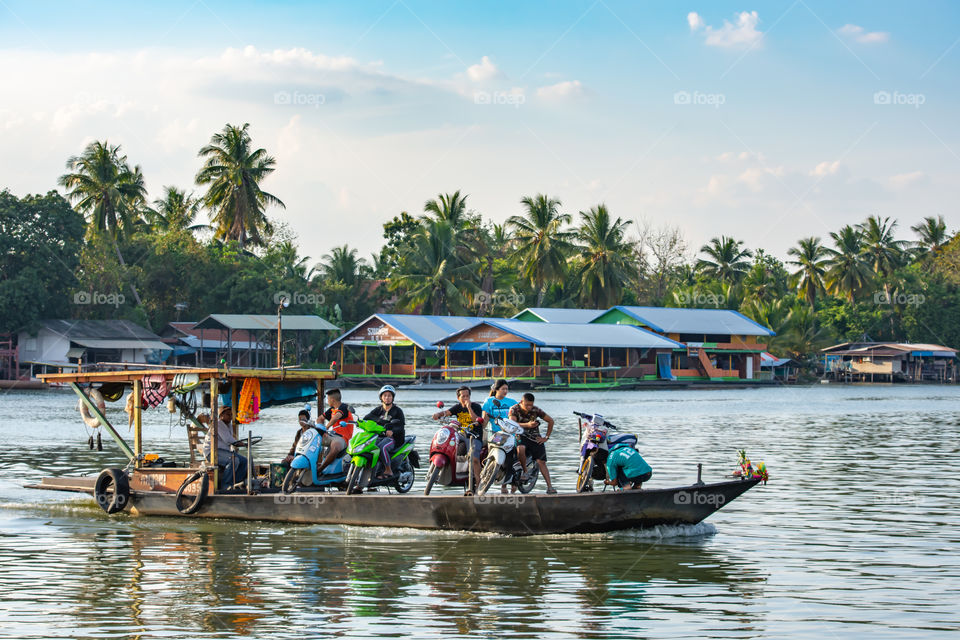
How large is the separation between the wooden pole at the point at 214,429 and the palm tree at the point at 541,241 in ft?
181

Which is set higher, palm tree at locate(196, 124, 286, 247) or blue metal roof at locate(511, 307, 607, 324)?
palm tree at locate(196, 124, 286, 247)

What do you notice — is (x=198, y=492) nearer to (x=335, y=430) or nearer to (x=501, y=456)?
(x=335, y=430)

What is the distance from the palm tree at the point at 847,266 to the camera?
3041 inches

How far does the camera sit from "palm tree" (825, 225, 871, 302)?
3041 inches

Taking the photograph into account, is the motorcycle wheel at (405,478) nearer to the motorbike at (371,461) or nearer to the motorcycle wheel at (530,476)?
the motorbike at (371,461)

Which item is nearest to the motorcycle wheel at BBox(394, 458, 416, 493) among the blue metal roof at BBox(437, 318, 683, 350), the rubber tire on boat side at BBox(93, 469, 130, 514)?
the rubber tire on boat side at BBox(93, 469, 130, 514)

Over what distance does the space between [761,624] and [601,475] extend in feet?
11.3

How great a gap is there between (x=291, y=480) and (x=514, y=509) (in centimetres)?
282

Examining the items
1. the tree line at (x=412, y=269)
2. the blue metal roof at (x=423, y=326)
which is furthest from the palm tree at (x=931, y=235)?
the blue metal roof at (x=423, y=326)

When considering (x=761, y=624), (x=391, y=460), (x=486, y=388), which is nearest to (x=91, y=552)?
(x=391, y=460)

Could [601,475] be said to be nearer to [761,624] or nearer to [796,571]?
[796,571]

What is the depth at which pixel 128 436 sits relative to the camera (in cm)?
3197

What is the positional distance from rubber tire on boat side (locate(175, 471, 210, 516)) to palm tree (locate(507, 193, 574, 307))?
181 ft

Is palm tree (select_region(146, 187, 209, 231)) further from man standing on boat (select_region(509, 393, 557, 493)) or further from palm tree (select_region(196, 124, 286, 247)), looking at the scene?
man standing on boat (select_region(509, 393, 557, 493))
